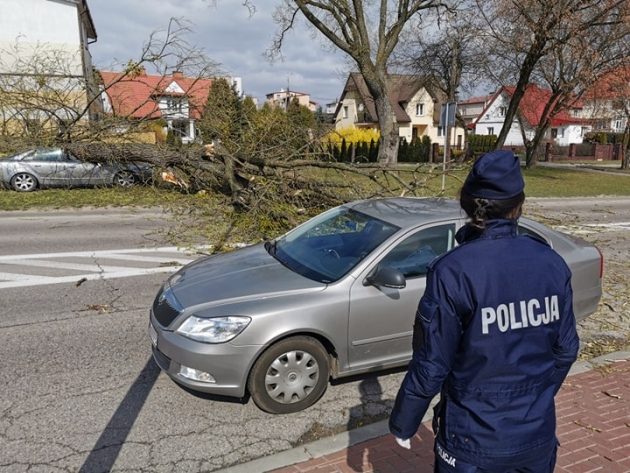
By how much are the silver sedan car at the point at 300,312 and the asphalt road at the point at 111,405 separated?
249mm

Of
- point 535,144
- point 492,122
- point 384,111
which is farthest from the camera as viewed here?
point 492,122

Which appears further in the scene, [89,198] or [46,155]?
[46,155]

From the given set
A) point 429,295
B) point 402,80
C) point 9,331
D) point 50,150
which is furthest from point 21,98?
point 402,80

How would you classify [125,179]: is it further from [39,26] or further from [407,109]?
[407,109]

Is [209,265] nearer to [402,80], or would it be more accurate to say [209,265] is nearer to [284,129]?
[284,129]

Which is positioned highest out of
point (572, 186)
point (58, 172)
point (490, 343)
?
point (58, 172)

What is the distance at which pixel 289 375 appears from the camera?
3705 millimetres

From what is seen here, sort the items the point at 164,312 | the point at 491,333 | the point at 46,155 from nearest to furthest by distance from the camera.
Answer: the point at 491,333 < the point at 164,312 < the point at 46,155

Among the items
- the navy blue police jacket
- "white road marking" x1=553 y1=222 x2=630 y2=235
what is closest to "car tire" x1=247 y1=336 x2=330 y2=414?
the navy blue police jacket

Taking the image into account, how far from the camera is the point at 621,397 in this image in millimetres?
3936

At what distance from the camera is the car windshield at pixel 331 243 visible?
4.12 m

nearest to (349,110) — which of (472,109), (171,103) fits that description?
(472,109)

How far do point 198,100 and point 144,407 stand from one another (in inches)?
487

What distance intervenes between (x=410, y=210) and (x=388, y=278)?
1.15 meters
